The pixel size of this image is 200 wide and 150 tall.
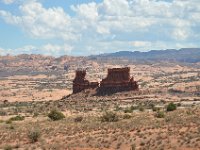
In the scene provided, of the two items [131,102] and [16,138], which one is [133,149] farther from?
[131,102]

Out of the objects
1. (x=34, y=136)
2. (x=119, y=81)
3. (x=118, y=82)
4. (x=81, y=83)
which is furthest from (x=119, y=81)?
(x=34, y=136)

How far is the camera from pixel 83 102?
298ft

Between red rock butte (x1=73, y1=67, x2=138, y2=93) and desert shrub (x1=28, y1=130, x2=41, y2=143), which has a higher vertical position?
red rock butte (x1=73, y1=67, x2=138, y2=93)

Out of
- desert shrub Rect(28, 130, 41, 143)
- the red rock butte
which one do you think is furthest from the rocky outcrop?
desert shrub Rect(28, 130, 41, 143)

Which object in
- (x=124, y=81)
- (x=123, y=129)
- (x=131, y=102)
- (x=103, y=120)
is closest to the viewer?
(x=123, y=129)

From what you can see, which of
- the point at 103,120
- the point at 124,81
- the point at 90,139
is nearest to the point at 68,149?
the point at 90,139

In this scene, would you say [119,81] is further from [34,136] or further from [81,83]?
[34,136]

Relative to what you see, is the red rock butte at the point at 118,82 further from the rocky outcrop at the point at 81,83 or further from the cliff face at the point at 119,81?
the rocky outcrop at the point at 81,83

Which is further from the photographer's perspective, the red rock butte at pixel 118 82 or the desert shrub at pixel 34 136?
the red rock butte at pixel 118 82

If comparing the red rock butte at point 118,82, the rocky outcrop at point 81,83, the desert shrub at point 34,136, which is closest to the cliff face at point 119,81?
the red rock butte at point 118,82

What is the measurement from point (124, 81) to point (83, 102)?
1126cm

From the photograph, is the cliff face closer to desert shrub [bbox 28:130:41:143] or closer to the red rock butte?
the red rock butte

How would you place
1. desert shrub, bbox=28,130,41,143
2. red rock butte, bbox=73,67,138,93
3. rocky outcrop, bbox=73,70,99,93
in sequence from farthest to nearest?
rocky outcrop, bbox=73,70,99,93, red rock butte, bbox=73,67,138,93, desert shrub, bbox=28,130,41,143

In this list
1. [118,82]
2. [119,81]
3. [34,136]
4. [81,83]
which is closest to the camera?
[34,136]
